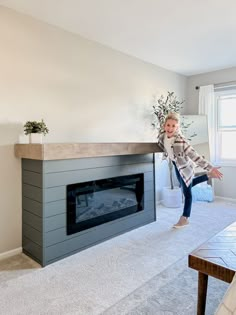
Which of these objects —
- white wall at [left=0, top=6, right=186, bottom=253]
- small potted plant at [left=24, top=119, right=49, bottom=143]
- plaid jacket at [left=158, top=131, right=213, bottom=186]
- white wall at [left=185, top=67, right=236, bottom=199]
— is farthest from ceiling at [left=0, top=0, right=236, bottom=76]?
plaid jacket at [left=158, top=131, right=213, bottom=186]

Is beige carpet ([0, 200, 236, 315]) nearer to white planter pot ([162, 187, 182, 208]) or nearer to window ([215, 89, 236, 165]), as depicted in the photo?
white planter pot ([162, 187, 182, 208])

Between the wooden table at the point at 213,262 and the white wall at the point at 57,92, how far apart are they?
5.84 feet

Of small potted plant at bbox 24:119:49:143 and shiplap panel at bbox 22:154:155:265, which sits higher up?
small potted plant at bbox 24:119:49:143

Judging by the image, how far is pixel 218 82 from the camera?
14.3 feet

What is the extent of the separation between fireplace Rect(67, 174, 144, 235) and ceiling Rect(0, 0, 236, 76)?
168cm

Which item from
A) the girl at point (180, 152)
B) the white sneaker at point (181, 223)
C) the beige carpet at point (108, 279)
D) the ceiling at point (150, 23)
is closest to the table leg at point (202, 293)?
the beige carpet at point (108, 279)

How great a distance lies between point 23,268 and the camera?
2104 mm

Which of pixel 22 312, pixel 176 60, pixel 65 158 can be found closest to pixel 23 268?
pixel 22 312

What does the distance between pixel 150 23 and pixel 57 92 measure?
1.24m

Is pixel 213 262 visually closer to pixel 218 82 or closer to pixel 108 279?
pixel 108 279

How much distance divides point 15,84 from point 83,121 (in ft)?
2.91

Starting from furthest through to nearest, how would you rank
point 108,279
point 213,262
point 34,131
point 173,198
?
point 173,198
point 34,131
point 108,279
point 213,262

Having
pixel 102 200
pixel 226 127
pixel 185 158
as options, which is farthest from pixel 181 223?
pixel 226 127

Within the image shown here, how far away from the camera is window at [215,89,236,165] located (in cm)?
432
